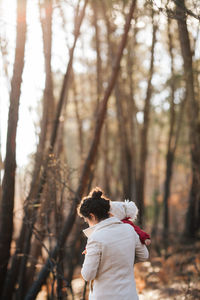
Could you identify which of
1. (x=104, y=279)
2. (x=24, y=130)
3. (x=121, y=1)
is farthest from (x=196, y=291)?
(x=121, y=1)

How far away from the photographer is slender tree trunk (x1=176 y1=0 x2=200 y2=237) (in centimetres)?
938

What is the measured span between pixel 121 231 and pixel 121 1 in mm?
8464

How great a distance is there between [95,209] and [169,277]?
7.01 meters

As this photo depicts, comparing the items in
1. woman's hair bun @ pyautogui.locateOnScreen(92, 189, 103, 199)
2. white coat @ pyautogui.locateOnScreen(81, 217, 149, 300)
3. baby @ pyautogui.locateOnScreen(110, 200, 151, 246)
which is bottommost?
white coat @ pyautogui.locateOnScreen(81, 217, 149, 300)

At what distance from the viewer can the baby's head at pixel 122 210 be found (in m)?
3.54

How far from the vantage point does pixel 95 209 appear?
10.9 feet

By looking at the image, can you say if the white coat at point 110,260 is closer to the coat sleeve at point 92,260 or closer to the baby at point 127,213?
the coat sleeve at point 92,260

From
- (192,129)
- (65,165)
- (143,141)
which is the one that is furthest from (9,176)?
(143,141)

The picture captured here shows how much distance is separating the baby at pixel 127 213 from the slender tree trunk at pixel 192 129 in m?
3.04

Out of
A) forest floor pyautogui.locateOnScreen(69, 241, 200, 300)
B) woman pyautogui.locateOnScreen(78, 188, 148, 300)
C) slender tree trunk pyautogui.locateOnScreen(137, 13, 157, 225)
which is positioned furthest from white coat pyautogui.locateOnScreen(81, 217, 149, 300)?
slender tree trunk pyautogui.locateOnScreen(137, 13, 157, 225)

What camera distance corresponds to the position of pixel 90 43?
62.4 feet

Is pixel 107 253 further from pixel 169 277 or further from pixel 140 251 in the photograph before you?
pixel 169 277

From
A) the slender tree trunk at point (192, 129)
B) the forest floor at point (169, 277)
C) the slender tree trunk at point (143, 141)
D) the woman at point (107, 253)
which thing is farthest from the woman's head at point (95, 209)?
the slender tree trunk at point (143, 141)

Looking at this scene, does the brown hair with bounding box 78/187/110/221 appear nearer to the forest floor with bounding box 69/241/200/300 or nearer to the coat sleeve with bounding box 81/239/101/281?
the coat sleeve with bounding box 81/239/101/281
